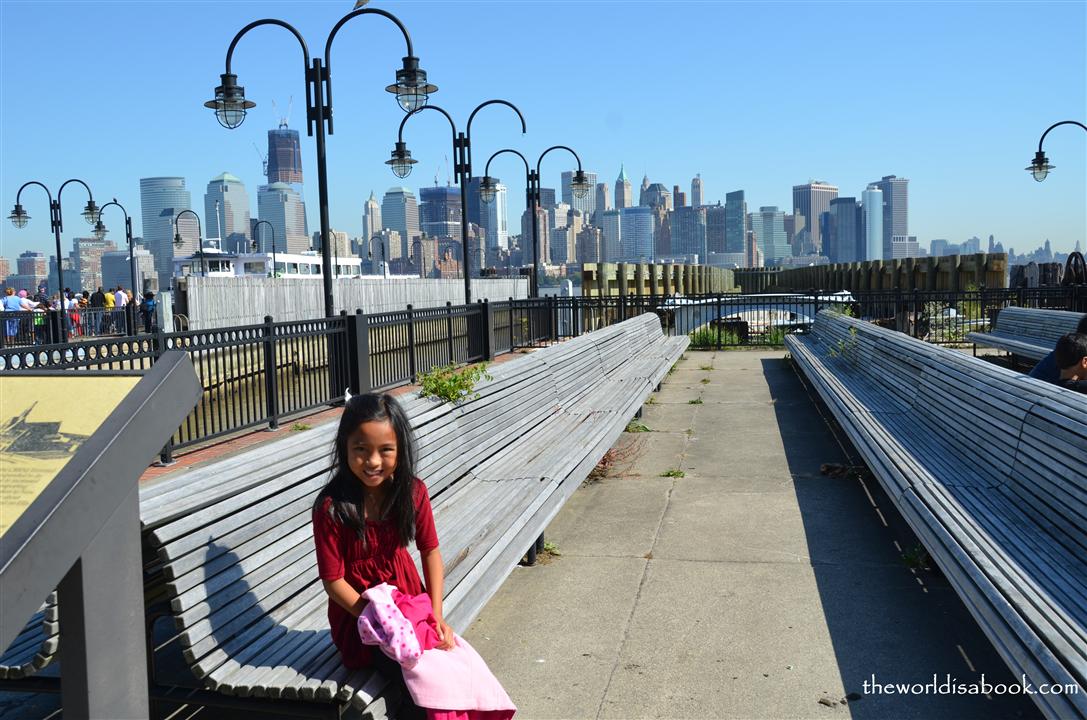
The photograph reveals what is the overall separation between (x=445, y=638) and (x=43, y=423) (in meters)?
1.48

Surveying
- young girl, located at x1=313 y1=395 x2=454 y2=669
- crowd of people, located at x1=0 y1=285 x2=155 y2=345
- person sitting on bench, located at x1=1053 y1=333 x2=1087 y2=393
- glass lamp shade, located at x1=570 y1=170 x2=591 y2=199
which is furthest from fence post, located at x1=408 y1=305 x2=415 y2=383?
crowd of people, located at x1=0 y1=285 x2=155 y2=345

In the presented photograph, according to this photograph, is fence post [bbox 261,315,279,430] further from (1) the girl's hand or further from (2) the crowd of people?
(2) the crowd of people

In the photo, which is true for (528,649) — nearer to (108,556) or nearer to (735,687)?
(735,687)

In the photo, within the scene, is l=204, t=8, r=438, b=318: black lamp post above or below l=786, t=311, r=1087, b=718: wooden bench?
above

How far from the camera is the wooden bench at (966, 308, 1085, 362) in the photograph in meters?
13.0

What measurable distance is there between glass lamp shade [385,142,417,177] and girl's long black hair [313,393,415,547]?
61.0ft

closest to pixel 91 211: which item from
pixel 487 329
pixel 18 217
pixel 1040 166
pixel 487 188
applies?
pixel 18 217

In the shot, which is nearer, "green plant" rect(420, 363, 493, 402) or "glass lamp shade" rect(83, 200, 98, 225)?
"green plant" rect(420, 363, 493, 402)

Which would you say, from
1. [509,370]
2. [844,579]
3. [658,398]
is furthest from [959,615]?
[658,398]

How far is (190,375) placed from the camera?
258cm

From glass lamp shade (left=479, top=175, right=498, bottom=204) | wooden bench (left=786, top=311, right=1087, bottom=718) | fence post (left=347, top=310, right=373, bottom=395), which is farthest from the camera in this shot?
glass lamp shade (left=479, top=175, right=498, bottom=204)

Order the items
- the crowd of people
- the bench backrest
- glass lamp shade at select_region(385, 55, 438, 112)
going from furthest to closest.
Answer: the crowd of people → glass lamp shade at select_region(385, 55, 438, 112) → the bench backrest

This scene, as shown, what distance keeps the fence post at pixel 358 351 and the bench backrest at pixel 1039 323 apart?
9.19 metres

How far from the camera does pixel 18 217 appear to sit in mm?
35688
